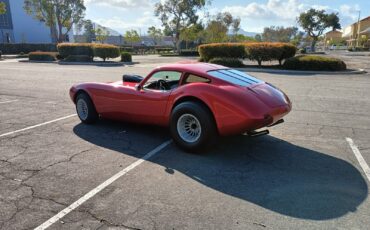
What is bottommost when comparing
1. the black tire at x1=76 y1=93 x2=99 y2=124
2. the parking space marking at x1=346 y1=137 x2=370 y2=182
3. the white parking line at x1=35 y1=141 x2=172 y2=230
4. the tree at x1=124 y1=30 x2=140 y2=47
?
the parking space marking at x1=346 y1=137 x2=370 y2=182

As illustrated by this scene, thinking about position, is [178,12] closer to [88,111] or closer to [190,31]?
[190,31]

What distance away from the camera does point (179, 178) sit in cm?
399

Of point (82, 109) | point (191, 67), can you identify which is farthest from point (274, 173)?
point (82, 109)

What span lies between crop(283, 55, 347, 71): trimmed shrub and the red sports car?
14591 millimetres

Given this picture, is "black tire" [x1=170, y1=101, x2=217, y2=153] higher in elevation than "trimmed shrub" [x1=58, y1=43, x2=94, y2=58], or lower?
lower

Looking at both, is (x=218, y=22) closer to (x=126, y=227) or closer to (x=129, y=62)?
(x=129, y=62)

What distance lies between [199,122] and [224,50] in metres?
17.6

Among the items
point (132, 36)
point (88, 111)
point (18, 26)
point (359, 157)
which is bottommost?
point (359, 157)

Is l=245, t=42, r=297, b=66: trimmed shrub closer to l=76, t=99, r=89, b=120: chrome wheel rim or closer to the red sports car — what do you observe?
the red sports car

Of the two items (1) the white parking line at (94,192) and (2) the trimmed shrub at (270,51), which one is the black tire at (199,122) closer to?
(1) the white parking line at (94,192)

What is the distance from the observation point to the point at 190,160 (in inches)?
180

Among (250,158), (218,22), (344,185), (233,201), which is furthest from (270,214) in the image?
(218,22)

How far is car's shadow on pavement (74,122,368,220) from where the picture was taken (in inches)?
133

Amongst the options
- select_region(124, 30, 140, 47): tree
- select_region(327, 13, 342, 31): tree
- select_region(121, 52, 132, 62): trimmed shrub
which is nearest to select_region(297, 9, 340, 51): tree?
select_region(327, 13, 342, 31): tree
